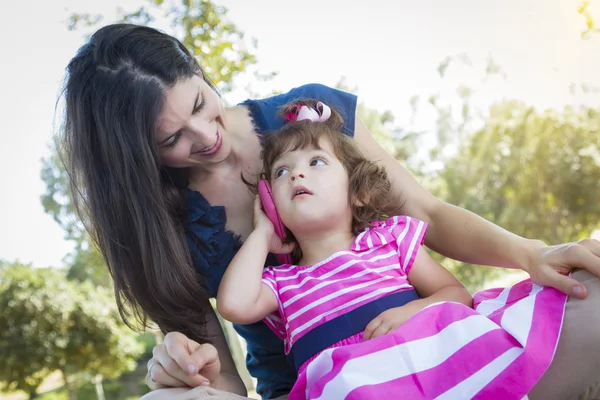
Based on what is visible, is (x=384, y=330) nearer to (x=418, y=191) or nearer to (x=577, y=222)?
(x=418, y=191)

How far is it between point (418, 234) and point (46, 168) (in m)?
6.87

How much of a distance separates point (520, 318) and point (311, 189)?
618 millimetres

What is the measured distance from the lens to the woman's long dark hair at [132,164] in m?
1.76

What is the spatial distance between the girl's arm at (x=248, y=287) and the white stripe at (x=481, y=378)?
0.55 metres

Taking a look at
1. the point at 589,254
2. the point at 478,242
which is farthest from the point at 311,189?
the point at 589,254

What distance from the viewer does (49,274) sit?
10.2m

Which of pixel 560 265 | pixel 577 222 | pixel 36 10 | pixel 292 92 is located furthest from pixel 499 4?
pixel 560 265

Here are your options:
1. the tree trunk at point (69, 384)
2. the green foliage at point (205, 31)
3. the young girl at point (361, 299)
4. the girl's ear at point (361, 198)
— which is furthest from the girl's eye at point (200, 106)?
the tree trunk at point (69, 384)

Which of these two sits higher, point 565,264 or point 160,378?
point 565,264

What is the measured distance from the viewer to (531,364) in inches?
46.4

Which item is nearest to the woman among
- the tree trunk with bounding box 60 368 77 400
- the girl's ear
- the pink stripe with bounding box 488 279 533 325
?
the pink stripe with bounding box 488 279 533 325

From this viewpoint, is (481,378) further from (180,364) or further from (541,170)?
(541,170)

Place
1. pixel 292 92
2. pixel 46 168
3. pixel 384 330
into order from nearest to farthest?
1. pixel 384 330
2. pixel 292 92
3. pixel 46 168

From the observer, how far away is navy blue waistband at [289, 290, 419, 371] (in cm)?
151
